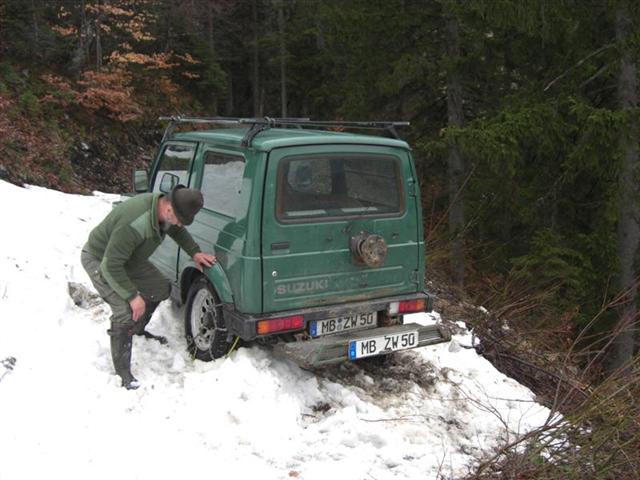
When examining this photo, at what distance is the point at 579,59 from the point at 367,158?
7.43 meters

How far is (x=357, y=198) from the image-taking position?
5.20m

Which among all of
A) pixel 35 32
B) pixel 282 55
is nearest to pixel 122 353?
pixel 35 32

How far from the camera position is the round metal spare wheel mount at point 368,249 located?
4.95m

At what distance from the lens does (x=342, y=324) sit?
5.15 m

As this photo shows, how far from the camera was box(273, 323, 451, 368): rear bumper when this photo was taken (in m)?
4.62

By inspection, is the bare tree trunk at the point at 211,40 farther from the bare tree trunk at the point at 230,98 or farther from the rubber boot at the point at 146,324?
the rubber boot at the point at 146,324

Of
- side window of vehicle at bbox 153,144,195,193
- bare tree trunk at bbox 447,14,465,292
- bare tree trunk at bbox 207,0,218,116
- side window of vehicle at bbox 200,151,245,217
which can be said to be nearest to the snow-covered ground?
side window of vehicle at bbox 200,151,245,217

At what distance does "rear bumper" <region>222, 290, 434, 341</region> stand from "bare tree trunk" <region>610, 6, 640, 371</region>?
5.36 meters

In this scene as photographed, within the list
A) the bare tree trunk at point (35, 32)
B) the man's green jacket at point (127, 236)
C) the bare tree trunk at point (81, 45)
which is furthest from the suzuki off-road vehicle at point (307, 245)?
the bare tree trunk at point (81, 45)

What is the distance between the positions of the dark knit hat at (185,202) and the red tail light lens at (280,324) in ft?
3.28

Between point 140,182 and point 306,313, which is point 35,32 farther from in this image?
point 306,313

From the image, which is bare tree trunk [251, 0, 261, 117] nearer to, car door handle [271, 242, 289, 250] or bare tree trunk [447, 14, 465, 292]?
bare tree trunk [447, 14, 465, 292]

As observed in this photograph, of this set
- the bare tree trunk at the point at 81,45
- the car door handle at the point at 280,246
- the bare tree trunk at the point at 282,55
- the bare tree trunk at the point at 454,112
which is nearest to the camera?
the car door handle at the point at 280,246

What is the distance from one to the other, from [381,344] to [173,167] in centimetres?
285
